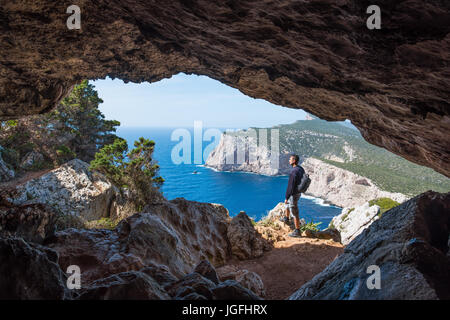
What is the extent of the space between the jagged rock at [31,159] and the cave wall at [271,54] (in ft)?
46.8

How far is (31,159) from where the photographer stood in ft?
60.1

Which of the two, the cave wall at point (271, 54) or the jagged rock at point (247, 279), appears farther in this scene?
the jagged rock at point (247, 279)

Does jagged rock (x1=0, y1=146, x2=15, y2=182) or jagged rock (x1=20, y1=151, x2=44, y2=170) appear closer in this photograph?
jagged rock (x1=0, y1=146, x2=15, y2=182)

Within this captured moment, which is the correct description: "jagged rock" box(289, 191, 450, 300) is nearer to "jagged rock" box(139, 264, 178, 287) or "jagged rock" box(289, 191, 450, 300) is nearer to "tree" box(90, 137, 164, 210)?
"jagged rock" box(139, 264, 178, 287)

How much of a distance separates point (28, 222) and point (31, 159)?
61.2 feet

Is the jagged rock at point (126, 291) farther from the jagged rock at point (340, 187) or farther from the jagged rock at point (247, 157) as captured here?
the jagged rock at point (247, 157)

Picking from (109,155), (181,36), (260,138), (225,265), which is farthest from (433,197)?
(260,138)

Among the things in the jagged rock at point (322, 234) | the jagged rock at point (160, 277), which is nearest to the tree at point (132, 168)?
the jagged rock at point (322, 234)

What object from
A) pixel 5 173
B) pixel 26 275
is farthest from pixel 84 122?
pixel 26 275

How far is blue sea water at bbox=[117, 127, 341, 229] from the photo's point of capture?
57838 millimetres

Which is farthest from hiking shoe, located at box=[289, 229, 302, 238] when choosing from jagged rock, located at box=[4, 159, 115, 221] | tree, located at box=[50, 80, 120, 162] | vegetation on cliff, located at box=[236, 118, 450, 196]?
vegetation on cliff, located at box=[236, 118, 450, 196]

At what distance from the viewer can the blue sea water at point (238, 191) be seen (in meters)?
57.8

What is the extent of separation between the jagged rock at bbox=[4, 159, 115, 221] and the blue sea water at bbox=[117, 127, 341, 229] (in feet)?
117

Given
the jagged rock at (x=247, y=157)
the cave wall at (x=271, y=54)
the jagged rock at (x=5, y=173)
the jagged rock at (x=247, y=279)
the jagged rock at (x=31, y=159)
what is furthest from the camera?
the jagged rock at (x=247, y=157)
